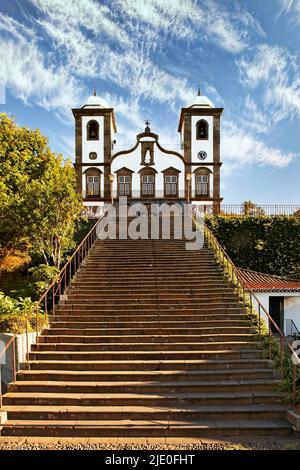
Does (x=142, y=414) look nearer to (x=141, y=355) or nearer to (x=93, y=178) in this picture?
(x=141, y=355)

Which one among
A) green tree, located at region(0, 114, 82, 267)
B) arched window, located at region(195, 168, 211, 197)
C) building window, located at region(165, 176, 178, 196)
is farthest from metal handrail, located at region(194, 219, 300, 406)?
arched window, located at region(195, 168, 211, 197)

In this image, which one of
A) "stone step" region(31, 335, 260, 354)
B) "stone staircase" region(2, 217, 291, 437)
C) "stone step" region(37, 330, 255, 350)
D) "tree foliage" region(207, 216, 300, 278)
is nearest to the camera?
"stone staircase" region(2, 217, 291, 437)

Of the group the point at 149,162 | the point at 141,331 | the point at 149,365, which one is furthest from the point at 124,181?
the point at 149,365

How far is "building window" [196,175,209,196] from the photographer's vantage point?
94.7 feet

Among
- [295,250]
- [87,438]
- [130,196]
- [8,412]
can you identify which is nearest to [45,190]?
[8,412]

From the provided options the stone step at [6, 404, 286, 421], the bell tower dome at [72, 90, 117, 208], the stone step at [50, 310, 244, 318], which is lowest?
the stone step at [6, 404, 286, 421]

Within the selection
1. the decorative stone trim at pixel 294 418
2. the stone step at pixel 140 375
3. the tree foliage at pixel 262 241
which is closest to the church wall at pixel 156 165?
the tree foliage at pixel 262 241

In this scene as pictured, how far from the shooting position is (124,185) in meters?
28.9

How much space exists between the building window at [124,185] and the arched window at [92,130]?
4406 mm

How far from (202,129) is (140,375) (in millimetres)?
26014

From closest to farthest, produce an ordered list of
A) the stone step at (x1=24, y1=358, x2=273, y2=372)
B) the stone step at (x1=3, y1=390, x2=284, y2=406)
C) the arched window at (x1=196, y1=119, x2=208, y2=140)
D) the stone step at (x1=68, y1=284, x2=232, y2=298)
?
the stone step at (x1=3, y1=390, x2=284, y2=406)
the stone step at (x1=24, y1=358, x2=273, y2=372)
the stone step at (x1=68, y1=284, x2=232, y2=298)
the arched window at (x1=196, y1=119, x2=208, y2=140)

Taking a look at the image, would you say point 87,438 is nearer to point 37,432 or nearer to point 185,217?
point 37,432

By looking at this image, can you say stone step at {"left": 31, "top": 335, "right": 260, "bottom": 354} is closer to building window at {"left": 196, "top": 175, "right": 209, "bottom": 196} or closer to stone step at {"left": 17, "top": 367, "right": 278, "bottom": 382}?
stone step at {"left": 17, "top": 367, "right": 278, "bottom": 382}

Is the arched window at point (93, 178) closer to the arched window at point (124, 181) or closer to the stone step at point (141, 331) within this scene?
the arched window at point (124, 181)
